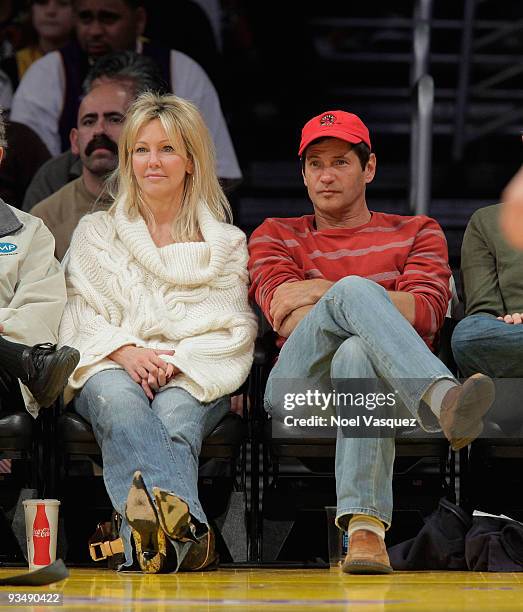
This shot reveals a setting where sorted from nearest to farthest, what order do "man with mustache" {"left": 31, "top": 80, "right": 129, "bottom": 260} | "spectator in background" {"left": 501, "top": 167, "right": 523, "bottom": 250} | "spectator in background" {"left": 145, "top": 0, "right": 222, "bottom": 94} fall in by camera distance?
"spectator in background" {"left": 501, "top": 167, "right": 523, "bottom": 250}, "man with mustache" {"left": 31, "top": 80, "right": 129, "bottom": 260}, "spectator in background" {"left": 145, "top": 0, "right": 222, "bottom": 94}

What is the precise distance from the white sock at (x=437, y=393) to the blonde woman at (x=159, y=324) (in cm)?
64

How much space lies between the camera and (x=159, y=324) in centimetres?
378

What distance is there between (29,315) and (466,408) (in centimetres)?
130

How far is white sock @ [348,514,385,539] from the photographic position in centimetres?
317

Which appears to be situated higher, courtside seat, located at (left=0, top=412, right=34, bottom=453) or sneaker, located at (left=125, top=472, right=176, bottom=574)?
courtside seat, located at (left=0, top=412, right=34, bottom=453)

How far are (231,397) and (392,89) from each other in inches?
96.8

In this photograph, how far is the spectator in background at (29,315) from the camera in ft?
11.0

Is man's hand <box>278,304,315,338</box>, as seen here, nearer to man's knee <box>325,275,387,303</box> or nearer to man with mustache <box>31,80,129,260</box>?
man's knee <box>325,275,387,303</box>

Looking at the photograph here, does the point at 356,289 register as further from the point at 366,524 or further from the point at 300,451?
the point at 366,524

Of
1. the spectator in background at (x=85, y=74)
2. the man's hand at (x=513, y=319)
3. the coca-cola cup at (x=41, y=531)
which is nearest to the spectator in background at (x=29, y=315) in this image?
the coca-cola cup at (x=41, y=531)

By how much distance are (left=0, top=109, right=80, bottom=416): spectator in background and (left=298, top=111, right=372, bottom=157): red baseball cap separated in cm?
85

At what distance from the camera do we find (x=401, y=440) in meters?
3.49

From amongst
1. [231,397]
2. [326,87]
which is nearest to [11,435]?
[231,397]

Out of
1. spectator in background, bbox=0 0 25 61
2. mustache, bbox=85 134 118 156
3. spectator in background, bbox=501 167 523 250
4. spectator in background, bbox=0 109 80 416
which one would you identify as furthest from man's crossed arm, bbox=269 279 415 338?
spectator in background, bbox=501 167 523 250
